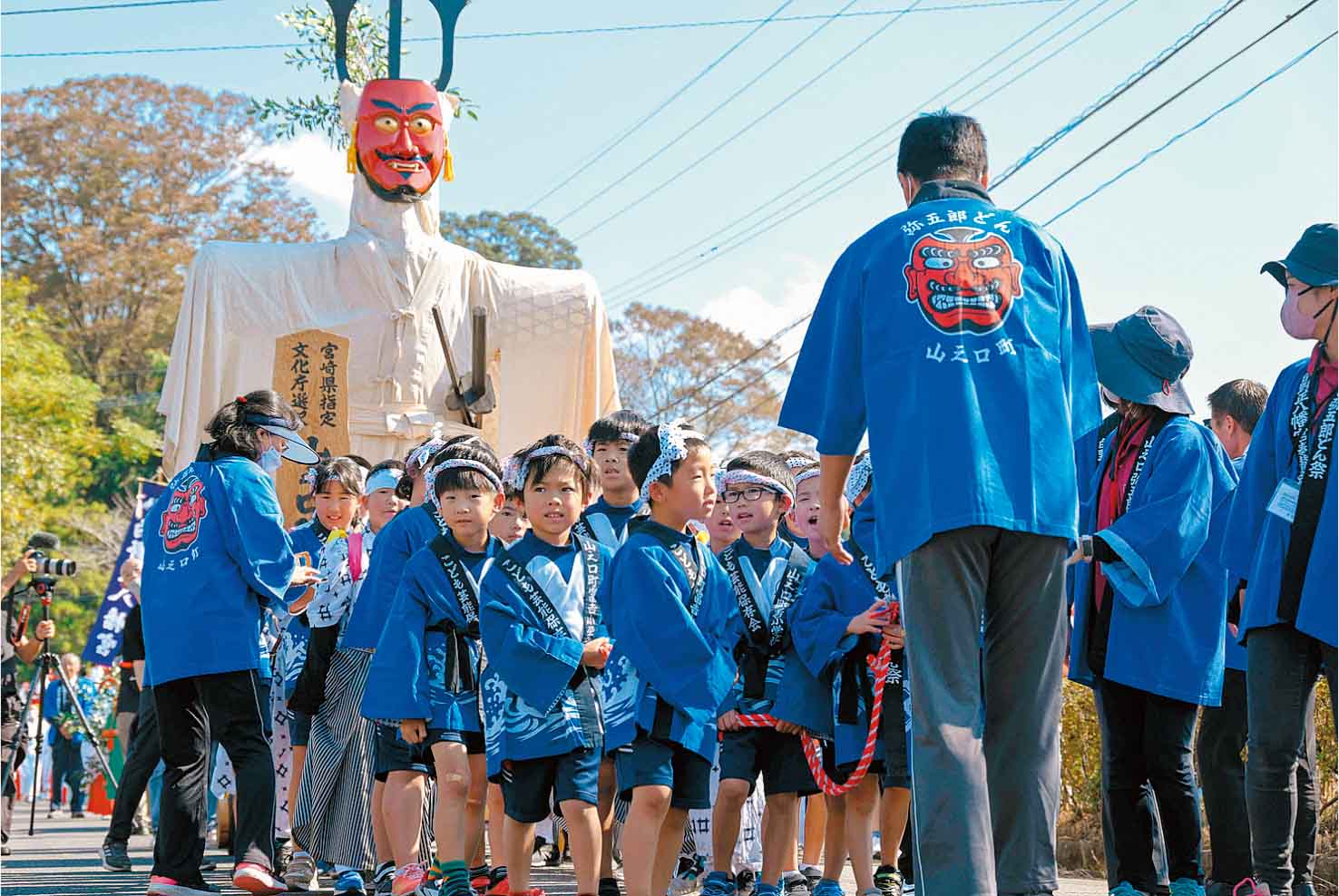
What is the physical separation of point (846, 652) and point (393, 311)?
730cm

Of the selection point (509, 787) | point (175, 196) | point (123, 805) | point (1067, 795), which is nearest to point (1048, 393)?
Result: point (509, 787)

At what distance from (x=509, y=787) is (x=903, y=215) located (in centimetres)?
241

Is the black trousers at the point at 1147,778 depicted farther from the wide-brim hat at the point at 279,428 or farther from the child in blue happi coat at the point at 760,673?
the wide-brim hat at the point at 279,428

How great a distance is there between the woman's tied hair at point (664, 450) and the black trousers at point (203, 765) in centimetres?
178

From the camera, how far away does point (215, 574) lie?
6195 mm

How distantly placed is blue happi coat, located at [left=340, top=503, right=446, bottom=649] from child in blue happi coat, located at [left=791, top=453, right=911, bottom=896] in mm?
1494

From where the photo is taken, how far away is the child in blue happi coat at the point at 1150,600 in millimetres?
4891

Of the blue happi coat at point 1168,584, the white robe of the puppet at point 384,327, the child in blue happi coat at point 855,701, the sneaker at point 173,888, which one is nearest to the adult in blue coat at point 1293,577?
the blue happi coat at point 1168,584

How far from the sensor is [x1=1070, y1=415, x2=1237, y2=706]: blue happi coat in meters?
4.87

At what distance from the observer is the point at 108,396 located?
34812mm

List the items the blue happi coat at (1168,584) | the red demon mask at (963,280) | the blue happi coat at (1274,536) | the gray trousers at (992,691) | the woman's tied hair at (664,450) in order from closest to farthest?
the gray trousers at (992,691), the red demon mask at (963,280), the blue happi coat at (1274,536), the blue happi coat at (1168,584), the woman's tied hair at (664,450)

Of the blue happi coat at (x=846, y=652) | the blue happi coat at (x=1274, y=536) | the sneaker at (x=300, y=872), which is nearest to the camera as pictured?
the blue happi coat at (x=1274, y=536)

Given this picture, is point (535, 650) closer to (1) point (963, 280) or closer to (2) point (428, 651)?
(2) point (428, 651)

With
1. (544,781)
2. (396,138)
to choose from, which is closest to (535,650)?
(544,781)
